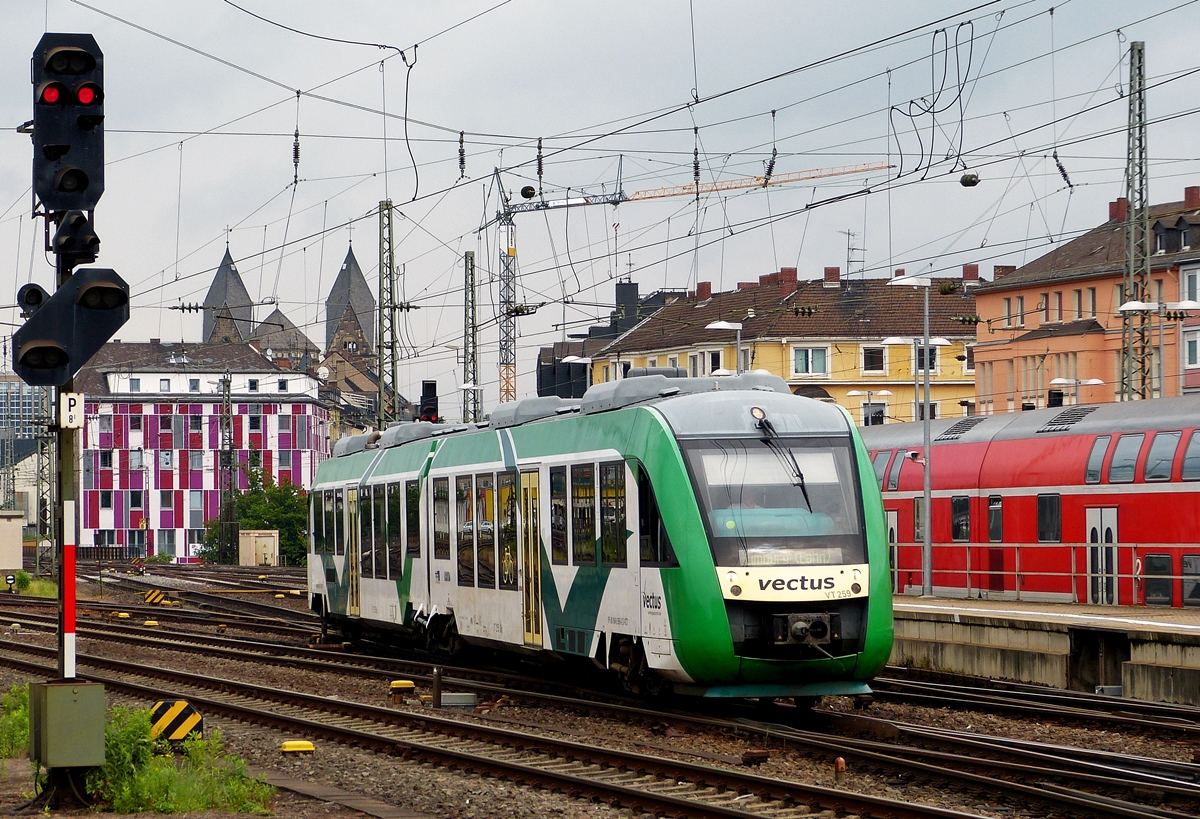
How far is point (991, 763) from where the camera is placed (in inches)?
508

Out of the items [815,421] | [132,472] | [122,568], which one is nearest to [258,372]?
[132,472]

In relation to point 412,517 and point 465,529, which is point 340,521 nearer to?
point 412,517

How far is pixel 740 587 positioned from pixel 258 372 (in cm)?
12050

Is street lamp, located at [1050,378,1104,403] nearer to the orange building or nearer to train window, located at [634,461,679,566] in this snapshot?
the orange building

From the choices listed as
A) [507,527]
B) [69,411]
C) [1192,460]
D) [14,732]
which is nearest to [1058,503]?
[1192,460]

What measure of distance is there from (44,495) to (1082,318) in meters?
51.4

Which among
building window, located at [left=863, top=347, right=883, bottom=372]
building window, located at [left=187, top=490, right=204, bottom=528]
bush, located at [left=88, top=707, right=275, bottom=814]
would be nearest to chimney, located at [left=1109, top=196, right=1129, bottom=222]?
building window, located at [left=863, top=347, right=883, bottom=372]

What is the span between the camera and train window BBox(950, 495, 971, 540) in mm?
32969

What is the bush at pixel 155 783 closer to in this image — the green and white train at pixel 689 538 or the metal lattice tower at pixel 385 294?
the green and white train at pixel 689 538

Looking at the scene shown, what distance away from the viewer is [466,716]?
17.8m

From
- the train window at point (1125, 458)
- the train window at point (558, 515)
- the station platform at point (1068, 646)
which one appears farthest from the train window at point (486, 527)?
the train window at point (1125, 458)

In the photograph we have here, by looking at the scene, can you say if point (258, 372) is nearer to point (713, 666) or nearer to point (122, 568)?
point (122, 568)

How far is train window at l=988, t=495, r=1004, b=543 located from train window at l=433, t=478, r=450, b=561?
42.0ft

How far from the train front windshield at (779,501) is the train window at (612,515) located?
132 cm
